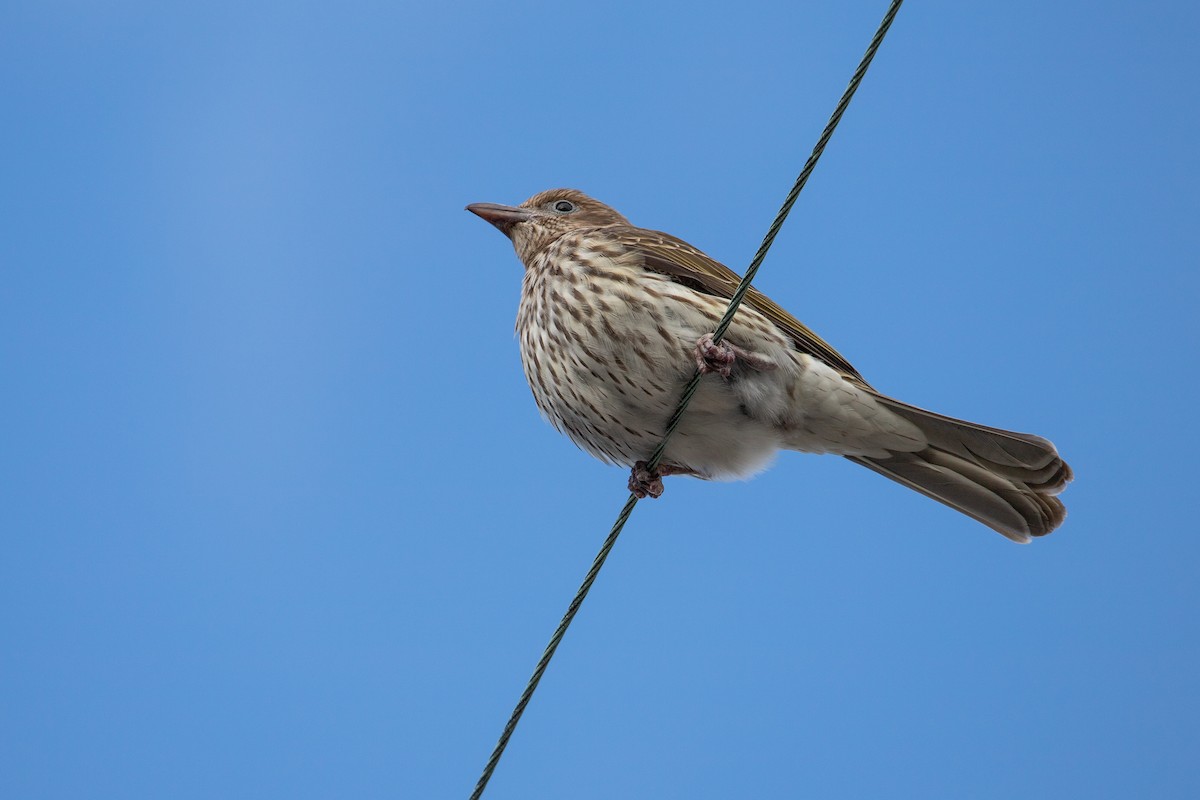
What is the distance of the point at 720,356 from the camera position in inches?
190

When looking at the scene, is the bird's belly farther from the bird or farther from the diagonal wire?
the diagonal wire

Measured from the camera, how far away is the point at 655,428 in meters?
5.20

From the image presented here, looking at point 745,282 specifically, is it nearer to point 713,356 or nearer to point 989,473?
point 713,356

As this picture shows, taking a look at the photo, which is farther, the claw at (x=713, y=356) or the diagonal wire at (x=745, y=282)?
the claw at (x=713, y=356)

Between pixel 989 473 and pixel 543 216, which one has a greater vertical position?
pixel 543 216

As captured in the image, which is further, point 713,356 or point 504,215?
point 504,215

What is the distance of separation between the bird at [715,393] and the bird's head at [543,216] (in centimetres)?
79

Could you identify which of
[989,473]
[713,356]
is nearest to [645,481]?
[713,356]

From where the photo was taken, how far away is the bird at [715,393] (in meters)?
4.96

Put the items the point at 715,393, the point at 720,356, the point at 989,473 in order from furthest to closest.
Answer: the point at 989,473
the point at 715,393
the point at 720,356

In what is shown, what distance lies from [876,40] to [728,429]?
2.29 metres

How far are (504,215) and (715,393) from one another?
79.6 inches

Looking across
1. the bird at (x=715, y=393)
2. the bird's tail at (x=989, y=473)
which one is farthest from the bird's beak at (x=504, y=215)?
the bird's tail at (x=989, y=473)

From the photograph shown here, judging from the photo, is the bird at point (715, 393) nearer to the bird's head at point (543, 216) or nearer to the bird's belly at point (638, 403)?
the bird's belly at point (638, 403)
